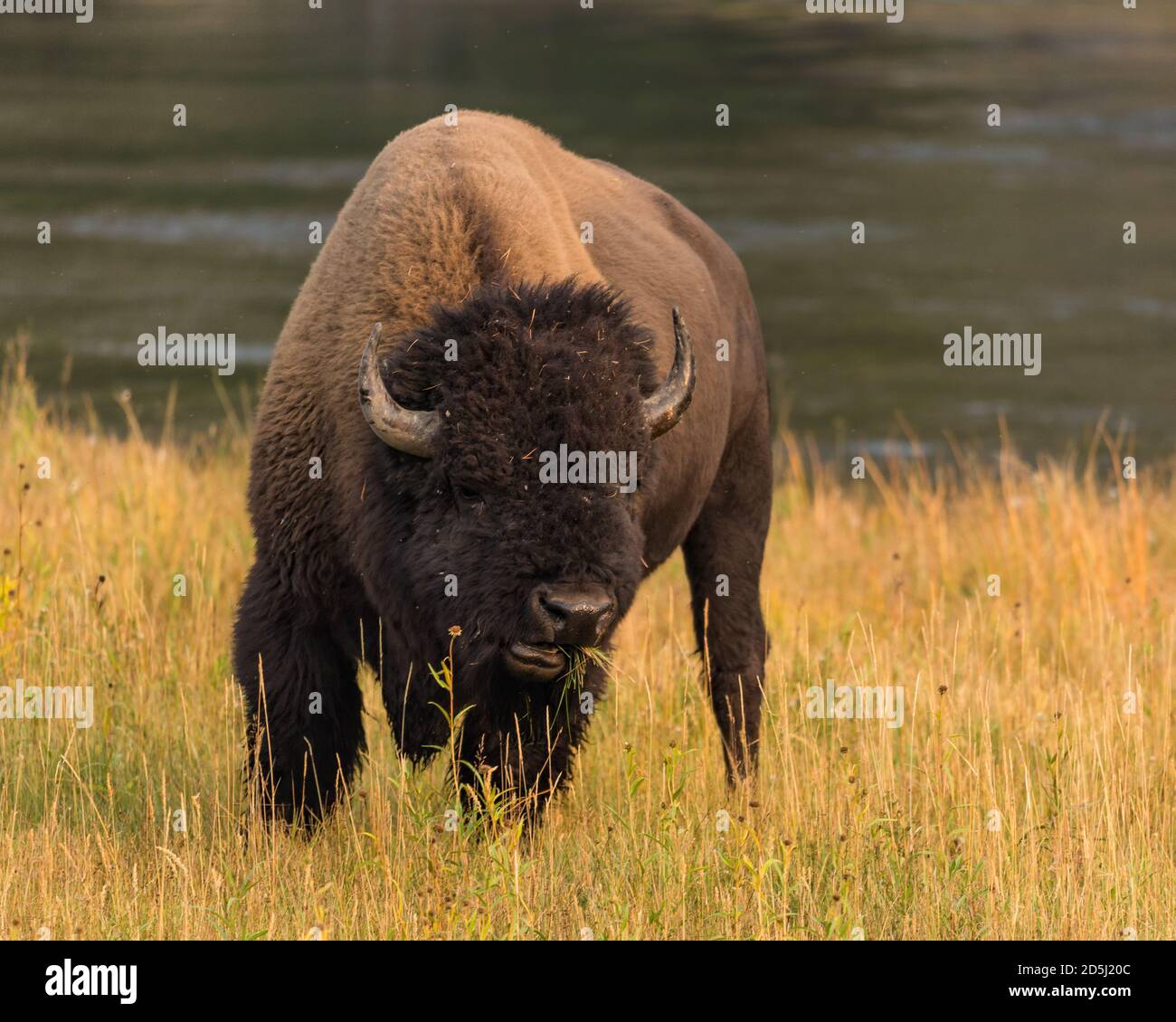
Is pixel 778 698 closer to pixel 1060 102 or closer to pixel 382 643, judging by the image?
pixel 382 643

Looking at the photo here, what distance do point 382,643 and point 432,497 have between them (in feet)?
2.63

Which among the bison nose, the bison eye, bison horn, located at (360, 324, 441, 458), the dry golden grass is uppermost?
bison horn, located at (360, 324, 441, 458)

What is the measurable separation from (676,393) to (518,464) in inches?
30.0

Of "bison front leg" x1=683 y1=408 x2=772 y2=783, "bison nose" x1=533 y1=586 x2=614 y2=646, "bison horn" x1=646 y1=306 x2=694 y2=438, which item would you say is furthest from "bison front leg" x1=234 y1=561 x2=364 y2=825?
"bison front leg" x1=683 y1=408 x2=772 y2=783

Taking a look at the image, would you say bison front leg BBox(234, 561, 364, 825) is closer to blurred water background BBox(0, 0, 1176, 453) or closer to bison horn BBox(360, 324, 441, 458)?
bison horn BBox(360, 324, 441, 458)

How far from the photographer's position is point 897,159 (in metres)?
37.5

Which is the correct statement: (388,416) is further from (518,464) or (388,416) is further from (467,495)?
(518,464)

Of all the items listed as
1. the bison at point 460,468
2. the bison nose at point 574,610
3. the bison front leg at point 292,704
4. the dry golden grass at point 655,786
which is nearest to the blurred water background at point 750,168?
the dry golden grass at point 655,786

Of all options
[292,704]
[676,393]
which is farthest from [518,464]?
[292,704]

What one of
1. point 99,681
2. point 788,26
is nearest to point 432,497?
point 99,681

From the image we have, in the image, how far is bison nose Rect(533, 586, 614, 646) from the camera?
5.18m

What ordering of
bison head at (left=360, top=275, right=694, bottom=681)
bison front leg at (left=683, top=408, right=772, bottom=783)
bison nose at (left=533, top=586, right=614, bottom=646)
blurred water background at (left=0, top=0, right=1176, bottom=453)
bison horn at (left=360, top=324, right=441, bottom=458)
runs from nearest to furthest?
bison nose at (left=533, top=586, right=614, bottom=646) < bison head at (left=360, top=275, right=694, bottom=681) < bison horn at (left=360, top=324, right=441, bottom=458) < bison front leg at (left=683, top=408, right=772, bottom=783) < blurred water background at (left=0, top=0, right=1176, bottom=453)

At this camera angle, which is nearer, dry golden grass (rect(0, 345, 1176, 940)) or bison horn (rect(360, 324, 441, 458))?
dry golden grass (rect(0, 345, 1176, 940))

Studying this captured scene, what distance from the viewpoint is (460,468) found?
215 inches
